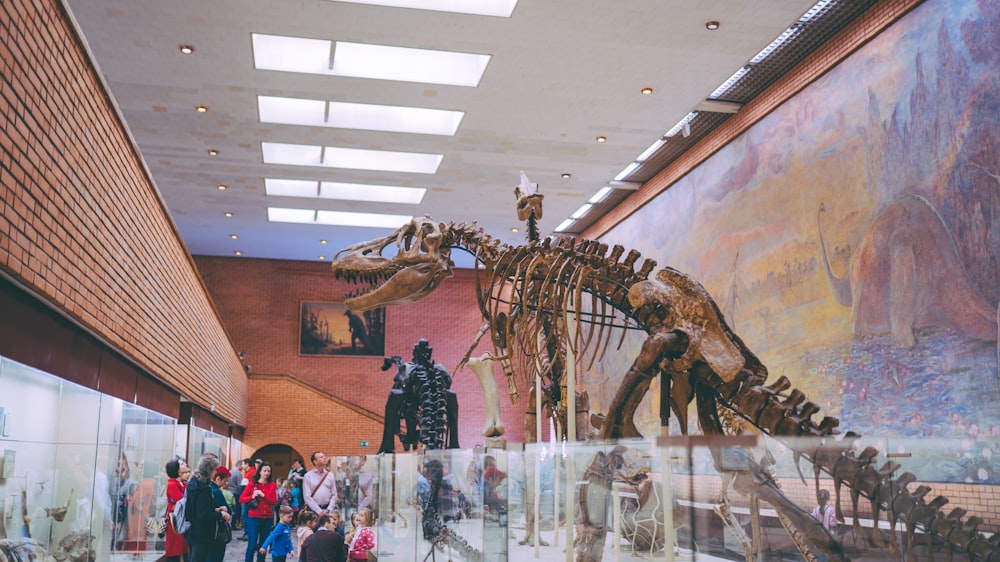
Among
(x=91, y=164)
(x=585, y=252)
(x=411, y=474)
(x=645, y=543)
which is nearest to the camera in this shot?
(x=645, y=543)

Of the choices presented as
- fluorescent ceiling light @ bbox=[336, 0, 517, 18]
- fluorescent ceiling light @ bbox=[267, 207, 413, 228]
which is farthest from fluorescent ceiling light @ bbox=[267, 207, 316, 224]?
fluorescent ceiling light @ bbox=[336, 0, 517, 18]

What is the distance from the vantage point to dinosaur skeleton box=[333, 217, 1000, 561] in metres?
3.70

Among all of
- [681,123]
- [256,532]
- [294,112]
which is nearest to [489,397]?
[256,532]

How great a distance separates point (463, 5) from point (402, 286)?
5535 millimetres

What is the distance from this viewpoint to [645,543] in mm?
4711

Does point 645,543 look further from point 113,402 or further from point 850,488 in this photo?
point 113,402

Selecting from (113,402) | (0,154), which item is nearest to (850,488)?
(0,154)

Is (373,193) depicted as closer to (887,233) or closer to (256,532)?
(256,532)

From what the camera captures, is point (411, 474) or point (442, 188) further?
point (442, 188)

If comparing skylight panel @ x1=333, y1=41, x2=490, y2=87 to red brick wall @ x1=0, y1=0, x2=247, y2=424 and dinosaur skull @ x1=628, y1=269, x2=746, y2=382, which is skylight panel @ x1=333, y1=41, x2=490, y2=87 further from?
dinosaur skull @ x1=628, y1=269, x2=746, y2=382

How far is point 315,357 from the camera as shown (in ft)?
91.2

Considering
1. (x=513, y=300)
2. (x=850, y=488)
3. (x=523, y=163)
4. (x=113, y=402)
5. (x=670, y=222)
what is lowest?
(x=850, y=488)

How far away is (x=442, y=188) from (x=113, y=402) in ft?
40.6

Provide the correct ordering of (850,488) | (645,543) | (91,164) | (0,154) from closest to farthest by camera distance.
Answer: (850,488) < (0,154) < (645,543) < (91,164)
